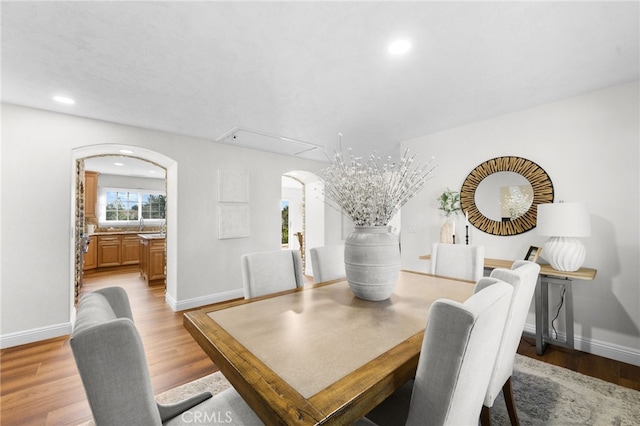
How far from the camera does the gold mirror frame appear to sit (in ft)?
9.22

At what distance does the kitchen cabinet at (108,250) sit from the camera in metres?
6.17

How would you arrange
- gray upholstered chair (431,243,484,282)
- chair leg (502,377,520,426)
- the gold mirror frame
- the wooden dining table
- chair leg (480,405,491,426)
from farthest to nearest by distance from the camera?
the gold mirror frame → gray upholstered chair (431,243,484,282) → chair leg (502,377,520,426) → chair leg (480,405,491,426) → the wooden dining table

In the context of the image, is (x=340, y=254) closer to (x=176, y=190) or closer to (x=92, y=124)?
(x=176, y=190)

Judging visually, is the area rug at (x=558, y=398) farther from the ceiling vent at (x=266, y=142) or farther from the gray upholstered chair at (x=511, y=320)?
the ceiling vent at (x=266, y=142)

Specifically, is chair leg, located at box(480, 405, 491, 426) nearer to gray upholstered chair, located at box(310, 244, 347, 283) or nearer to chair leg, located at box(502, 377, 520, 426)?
chair leg, located at box(502, 377, 520, 426)

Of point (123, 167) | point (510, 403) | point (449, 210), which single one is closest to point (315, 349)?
point (510, 403)

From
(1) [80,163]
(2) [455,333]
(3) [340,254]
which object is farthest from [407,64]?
(1) [80,163]

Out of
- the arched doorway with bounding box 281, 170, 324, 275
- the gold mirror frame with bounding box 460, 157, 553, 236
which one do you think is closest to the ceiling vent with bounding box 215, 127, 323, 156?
the arched doorway with bounding box 281, 170, 324, 275

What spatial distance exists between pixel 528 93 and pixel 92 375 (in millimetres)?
3510

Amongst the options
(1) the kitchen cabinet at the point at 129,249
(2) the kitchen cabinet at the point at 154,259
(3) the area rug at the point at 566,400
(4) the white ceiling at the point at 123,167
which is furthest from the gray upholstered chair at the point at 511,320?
(1) the kitchen cabinet at the point at 129,249

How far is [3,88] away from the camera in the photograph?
92.4 inches

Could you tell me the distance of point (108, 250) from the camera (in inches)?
247

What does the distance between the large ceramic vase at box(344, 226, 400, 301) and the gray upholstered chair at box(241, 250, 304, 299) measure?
0.65m

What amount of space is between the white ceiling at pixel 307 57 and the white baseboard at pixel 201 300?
7.88ft
